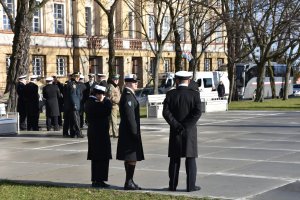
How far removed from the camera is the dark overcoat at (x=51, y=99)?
19844 mm

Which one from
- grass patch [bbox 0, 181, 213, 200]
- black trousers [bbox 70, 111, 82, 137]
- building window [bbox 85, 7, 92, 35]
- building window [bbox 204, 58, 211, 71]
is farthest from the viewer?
building window [bbox 204, 58, 211, 71]

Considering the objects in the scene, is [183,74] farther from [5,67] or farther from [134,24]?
[134,24]

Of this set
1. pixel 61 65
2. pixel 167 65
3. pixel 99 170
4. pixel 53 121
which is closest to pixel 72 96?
pixel 53 121

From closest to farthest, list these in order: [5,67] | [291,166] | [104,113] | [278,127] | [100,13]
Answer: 1. [104,113]
2. [291,166]
3. [278,127]
4. [5,67]
5. [100,13]

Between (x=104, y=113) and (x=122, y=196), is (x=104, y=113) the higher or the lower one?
the higher one

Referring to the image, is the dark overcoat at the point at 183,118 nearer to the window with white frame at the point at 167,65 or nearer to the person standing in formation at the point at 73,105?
the person standing in formation at the point at 73,105

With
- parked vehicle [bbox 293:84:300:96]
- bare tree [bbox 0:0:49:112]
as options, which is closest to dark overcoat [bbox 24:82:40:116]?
bare tree [bbox 0:0:49:112]

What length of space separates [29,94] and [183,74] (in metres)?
12.0

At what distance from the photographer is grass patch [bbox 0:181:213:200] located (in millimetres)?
9008

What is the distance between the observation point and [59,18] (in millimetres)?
48500

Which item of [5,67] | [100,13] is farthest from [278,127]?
[100,13]

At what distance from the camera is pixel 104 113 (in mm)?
10125

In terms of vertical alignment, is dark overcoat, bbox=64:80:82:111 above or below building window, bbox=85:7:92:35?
below

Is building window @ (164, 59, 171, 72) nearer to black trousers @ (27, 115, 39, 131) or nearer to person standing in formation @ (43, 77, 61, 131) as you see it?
black trousers @ (27, 115, 39, 131)
